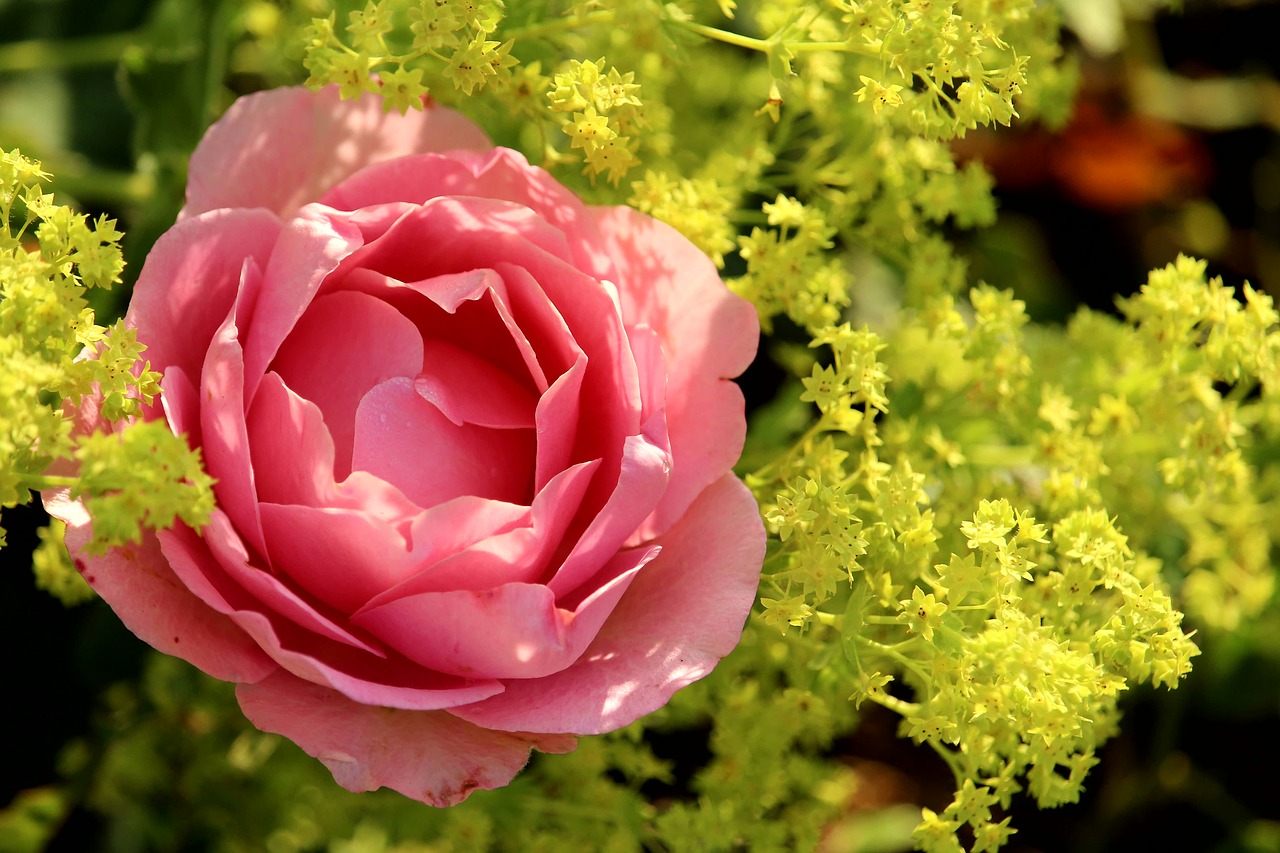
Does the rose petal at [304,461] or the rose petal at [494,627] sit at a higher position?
the rose petal at [304,461]

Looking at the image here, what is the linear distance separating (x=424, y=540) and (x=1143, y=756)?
90cm

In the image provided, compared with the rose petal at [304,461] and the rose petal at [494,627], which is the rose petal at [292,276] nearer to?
the rose petal at [304,461]

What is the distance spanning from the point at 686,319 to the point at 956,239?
0.81 meters

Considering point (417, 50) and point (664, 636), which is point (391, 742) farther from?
point (417, 50)

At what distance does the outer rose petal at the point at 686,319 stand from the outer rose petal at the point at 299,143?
0.34ft

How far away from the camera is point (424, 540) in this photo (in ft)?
1.59

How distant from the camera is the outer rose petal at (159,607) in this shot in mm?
474

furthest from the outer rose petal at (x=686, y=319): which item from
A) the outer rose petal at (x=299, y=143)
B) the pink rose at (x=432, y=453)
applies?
the outer rose petal at (x=299, y=143)

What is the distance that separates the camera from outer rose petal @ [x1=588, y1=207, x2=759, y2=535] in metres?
0.57

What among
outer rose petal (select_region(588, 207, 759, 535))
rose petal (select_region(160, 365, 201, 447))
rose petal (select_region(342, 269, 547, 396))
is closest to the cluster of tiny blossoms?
rose petal (select_region(160, 365, 201, 447))

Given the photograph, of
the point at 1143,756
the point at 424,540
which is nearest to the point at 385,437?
the point at 424,540

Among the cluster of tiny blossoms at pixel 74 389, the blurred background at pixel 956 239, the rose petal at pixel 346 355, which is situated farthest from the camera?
the blurred background at pixel 956 239

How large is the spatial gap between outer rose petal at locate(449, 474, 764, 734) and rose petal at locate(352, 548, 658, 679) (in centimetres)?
2

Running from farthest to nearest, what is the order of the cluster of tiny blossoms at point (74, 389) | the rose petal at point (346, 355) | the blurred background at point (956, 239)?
the blurred background at point (956, 239) < the rose petal at point (346, 355) < the cluster of tiny blossoms at point (74, 389)
